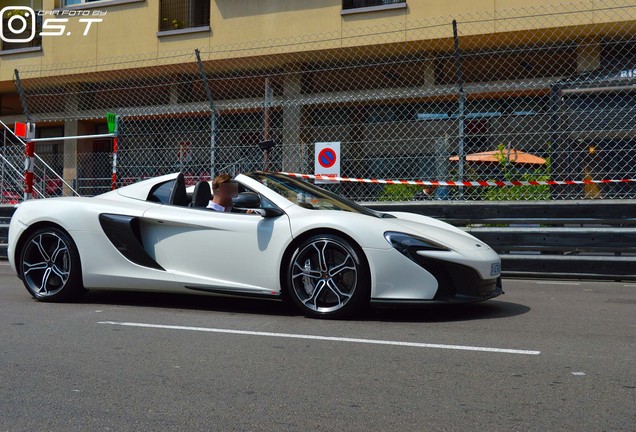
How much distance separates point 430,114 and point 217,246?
6.38m

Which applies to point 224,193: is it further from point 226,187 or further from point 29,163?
point 29,163

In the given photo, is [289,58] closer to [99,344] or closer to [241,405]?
[99,344]

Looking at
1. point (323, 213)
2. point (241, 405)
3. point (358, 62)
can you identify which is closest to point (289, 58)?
point (358, 62)

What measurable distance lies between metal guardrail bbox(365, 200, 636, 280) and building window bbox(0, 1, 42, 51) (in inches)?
675

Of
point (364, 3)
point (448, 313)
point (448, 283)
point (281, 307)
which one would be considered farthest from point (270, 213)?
point (364, 3)

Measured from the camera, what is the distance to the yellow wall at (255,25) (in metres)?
16.8

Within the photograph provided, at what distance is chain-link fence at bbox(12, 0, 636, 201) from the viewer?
35.3 feet

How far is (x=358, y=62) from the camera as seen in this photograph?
1866 cm

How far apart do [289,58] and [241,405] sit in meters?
15.8

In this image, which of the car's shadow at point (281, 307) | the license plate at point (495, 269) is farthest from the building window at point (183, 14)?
the license plate at point (495, 269)

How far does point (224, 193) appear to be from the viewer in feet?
22.2

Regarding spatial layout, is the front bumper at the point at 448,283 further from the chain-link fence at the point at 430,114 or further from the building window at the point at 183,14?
the building window at the point at 183,14

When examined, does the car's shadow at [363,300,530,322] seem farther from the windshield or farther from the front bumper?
the windshield

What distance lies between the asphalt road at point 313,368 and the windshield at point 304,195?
943mm
